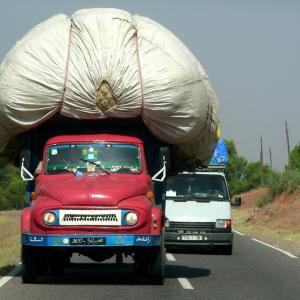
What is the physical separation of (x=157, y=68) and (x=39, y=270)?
397 cm

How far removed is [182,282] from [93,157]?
2564mm

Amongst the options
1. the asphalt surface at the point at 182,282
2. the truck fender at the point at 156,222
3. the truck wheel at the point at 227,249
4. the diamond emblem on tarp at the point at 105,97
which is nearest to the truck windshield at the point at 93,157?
the diamond emblem on tarp at the point at 105,97

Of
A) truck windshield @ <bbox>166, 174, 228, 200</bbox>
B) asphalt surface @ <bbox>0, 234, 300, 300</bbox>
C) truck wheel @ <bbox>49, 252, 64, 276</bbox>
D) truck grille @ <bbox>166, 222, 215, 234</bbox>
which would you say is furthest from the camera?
truck windshield @ <bbox>166, 174, 228, 200</bbox>

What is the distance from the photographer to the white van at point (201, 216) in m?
23.7

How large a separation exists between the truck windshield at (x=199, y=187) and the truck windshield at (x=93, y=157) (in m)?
8.96

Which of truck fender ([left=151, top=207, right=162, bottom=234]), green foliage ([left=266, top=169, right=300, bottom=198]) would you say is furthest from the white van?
green foliage ([left=266, top=169, right=300, bottom=198])

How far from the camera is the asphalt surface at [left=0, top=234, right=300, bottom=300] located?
13433mm

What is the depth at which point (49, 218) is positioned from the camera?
45.8 ft

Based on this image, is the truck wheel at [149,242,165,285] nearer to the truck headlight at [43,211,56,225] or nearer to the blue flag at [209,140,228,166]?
the truck headlight at [43,211,56,225]

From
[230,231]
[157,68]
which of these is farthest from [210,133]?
[230,231]

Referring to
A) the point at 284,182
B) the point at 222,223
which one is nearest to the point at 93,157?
the point at 222,223

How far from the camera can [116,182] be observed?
14586 millimetres

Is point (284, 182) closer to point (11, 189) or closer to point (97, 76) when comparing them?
point (97, 76)

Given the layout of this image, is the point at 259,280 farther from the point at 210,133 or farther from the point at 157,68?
the point at 157,68
